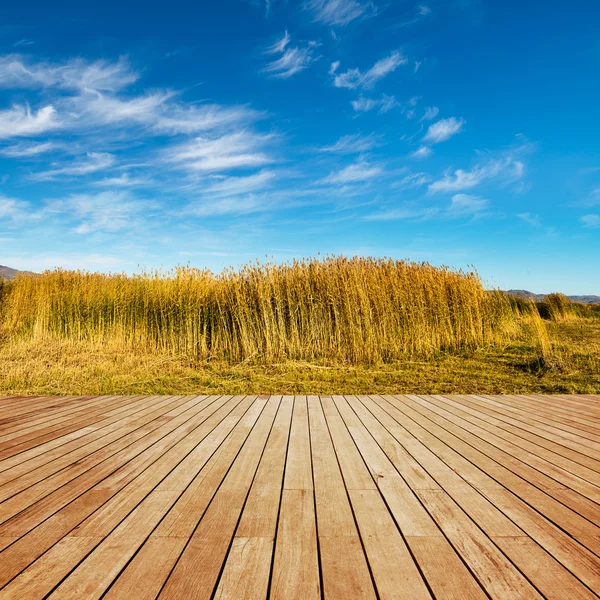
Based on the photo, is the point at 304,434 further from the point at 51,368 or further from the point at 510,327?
the point at 510,327

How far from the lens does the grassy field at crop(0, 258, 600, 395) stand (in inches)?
232

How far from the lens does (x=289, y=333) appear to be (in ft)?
24.3

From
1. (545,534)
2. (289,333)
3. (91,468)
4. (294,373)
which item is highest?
(289,333)

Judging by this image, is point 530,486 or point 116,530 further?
point 530,486

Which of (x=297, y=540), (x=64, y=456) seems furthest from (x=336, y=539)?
(x=64, y=456)

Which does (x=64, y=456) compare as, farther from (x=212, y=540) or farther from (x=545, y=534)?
(x=545, y=534)

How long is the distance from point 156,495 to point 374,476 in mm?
970

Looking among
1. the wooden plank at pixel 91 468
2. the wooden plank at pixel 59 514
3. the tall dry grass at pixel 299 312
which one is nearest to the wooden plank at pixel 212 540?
the wooden plank at pixel 59 514

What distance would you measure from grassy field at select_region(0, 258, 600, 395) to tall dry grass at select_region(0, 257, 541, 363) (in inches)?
0.8

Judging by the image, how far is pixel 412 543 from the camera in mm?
1390

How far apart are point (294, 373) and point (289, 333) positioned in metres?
1.43

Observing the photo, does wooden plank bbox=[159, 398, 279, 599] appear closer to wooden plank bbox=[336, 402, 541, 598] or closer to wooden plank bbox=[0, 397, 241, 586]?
wooden plank bbox=[0, 397, 241, 586]

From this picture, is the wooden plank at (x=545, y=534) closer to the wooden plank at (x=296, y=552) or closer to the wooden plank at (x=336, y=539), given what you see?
the wooden plank at (x=336, y=539)

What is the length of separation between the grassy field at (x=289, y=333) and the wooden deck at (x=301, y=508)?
2.74m
